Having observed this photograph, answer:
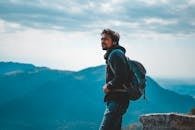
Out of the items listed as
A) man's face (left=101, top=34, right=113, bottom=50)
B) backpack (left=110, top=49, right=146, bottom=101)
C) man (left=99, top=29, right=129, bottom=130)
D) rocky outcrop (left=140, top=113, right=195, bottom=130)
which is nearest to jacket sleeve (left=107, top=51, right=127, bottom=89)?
man (left=99, top=29, right=129, bottom=130)

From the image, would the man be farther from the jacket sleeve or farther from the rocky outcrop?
the rocky outcrop

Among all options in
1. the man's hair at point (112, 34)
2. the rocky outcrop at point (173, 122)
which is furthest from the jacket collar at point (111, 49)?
the rocky outcrop at point (173, 122)

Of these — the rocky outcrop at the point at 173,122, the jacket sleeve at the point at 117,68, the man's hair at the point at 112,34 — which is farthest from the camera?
the rocky outcrop at the point at 173,122

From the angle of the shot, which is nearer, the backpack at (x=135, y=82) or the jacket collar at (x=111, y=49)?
the backpack at (x=135, y=82)

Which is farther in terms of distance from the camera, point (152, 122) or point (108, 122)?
point (152, 122)

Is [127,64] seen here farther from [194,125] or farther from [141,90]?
[194,125]

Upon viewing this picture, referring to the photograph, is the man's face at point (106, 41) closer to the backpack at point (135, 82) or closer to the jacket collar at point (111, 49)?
the jacket collar at point (111, 49)

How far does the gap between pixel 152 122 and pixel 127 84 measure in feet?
3.88

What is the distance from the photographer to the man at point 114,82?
8.73 m

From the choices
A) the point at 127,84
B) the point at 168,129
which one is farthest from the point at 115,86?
the point at 168,129

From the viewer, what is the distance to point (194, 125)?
9.10 m

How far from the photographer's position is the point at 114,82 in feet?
28.6

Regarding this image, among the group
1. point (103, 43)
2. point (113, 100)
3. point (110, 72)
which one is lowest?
point (113, 100)

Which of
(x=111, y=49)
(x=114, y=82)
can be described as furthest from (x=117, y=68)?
(x=111, y=49)
